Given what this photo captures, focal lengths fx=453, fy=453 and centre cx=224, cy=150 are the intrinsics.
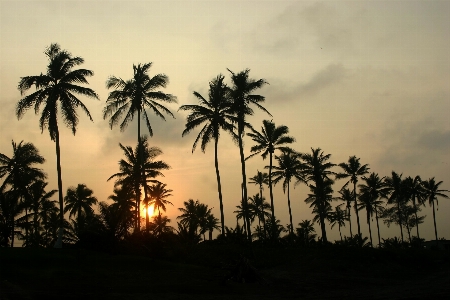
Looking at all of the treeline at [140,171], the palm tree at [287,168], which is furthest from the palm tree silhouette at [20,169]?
the palm tree at [287,168]

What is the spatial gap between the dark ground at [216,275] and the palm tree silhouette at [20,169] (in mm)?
20841

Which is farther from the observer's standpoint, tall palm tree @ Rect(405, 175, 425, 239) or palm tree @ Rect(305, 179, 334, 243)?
tall palm tree @ Rect(405, 175, 425, 239)

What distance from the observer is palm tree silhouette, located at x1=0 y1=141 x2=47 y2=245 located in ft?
149

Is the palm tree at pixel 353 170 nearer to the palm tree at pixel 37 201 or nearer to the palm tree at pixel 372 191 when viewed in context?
the palm tree at pixel 372 191

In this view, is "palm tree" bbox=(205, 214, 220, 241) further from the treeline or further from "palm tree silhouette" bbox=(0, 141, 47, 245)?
"palm tree silhouette" bbox=(0, 141, 47, 245)

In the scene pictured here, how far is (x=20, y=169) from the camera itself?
45906mm

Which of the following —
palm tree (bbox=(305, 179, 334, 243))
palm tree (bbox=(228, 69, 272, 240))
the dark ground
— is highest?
palm tree (bbox=(228, 69, 272, 240))

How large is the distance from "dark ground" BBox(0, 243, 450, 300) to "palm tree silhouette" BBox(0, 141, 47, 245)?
20.8 meters

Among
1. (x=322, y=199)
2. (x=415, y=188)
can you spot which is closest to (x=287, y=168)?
(x=322, y=199)

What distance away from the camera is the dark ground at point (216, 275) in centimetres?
1884

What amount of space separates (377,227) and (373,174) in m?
10.3

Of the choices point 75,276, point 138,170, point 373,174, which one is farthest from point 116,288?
point 373,174

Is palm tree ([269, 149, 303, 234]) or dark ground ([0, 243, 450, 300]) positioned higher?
palm tree ([269, 149, 303, 234])

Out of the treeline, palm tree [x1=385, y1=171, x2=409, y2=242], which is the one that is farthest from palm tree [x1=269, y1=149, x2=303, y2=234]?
palm tree [x1=385, y1=171, x2=409, y2=242]
